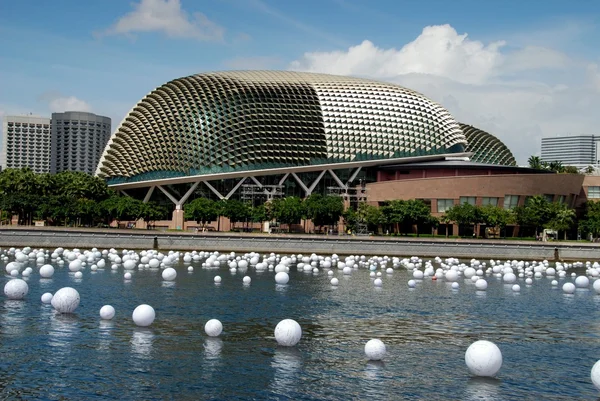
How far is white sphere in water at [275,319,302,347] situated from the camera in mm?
26156

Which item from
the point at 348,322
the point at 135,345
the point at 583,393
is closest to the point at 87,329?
the point at 135,345

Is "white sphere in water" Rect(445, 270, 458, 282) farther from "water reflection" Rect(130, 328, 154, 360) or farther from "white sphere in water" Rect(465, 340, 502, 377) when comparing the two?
"white sphere in water" Rect(465, 340, 502, 377)

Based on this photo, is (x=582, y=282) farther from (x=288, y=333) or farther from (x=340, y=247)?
(x=288, y=333)

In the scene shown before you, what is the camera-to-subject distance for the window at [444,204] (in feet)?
341

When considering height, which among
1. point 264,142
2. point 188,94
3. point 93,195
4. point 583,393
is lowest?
point 583,393

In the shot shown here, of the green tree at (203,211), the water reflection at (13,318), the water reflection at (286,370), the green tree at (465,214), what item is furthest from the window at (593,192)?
the water reflection at (286,370)

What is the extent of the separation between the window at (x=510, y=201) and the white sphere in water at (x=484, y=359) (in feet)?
273

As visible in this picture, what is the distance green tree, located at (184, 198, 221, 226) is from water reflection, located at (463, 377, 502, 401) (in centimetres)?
8043

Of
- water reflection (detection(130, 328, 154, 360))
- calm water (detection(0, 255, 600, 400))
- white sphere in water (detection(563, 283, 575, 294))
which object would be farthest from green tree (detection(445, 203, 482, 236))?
water reflection (detection(130, 328, 154, 360))

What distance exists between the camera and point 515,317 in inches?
1411

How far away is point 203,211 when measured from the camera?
102 meters

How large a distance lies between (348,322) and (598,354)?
1019 centimetres

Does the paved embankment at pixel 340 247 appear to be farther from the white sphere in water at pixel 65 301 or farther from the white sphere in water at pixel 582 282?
the white sphere in water at pixel 65 301

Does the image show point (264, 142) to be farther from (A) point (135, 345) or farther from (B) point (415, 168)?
(A) point (135, 345)
